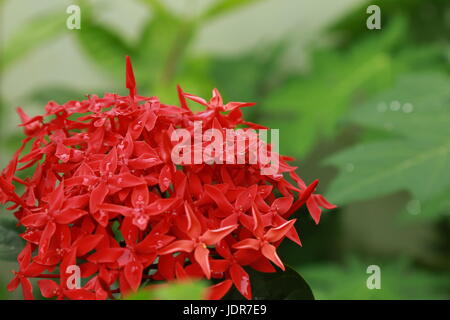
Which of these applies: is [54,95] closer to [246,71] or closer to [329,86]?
[246,71]

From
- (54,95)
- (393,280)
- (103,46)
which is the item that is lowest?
(393,280)

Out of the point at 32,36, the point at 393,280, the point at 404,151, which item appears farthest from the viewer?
the point at 32,36

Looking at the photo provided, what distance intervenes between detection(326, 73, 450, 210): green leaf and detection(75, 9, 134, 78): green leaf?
0.69 m

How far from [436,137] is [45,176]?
51 cm

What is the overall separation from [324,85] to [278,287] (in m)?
0.87

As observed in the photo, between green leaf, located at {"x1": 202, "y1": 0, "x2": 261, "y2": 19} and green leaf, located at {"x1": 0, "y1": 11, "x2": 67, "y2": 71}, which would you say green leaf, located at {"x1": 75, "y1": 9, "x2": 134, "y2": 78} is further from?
green leaf, located at {"x1": 202, "y1": 0, "x2": 261, "y2": 19}

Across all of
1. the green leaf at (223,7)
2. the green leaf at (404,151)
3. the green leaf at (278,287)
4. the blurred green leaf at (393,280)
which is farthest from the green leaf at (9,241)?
the green leaf at (223,7)

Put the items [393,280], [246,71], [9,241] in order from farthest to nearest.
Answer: [246,71] → [393,280] → [9,241]

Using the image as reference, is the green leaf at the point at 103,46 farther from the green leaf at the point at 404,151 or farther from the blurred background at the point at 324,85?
the green leaf at the point at 404,151

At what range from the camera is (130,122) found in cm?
43

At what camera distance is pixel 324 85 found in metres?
1.25

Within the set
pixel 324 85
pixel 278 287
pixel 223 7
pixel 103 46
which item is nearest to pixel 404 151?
pixel 278 287
